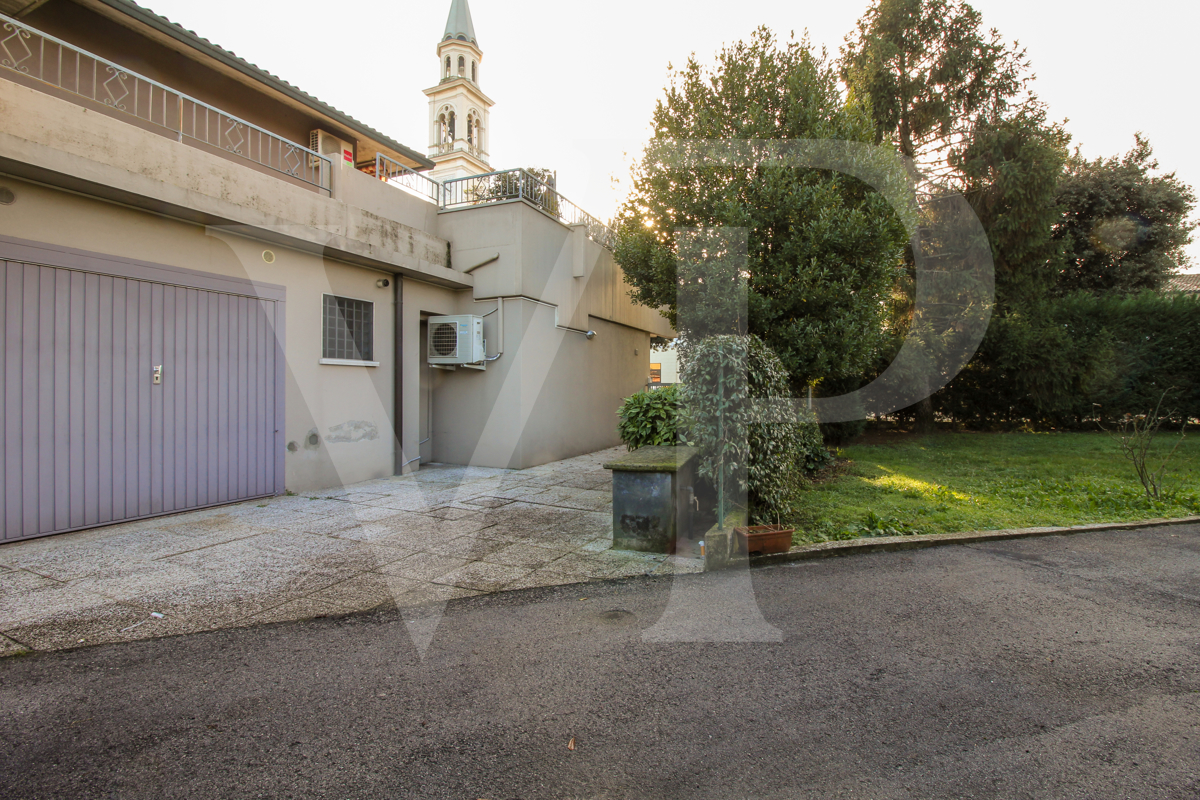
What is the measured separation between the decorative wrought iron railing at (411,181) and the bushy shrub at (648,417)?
17.7 ft

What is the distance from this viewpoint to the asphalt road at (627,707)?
2.05 m

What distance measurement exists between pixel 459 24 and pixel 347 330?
124 ft

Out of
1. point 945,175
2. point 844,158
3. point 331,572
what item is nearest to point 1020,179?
point 945,175

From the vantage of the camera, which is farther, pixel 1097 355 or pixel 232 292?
pixel 1097 355

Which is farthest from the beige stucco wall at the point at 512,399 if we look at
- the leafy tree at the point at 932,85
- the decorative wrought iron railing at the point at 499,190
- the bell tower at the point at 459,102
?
the bell tower at the point at 459,102

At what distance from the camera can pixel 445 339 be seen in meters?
9.45

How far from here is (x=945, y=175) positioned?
1382 cm

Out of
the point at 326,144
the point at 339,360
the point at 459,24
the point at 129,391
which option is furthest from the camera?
the point at 459,24

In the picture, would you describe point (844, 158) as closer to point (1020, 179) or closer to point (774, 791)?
point (1020, 179)

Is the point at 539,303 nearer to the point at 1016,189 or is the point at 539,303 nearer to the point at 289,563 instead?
the point at 289,563

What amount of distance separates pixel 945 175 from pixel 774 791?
1559 cm

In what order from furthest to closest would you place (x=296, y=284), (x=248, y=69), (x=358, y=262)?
(x=248, y=69)
(x=358, y=262)
(x=296, y=284)

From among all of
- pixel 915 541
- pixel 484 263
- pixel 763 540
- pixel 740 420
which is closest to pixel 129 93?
pixel 484 263

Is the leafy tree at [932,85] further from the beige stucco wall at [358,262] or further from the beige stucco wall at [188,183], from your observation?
the beige stucco wall at [188,183]
